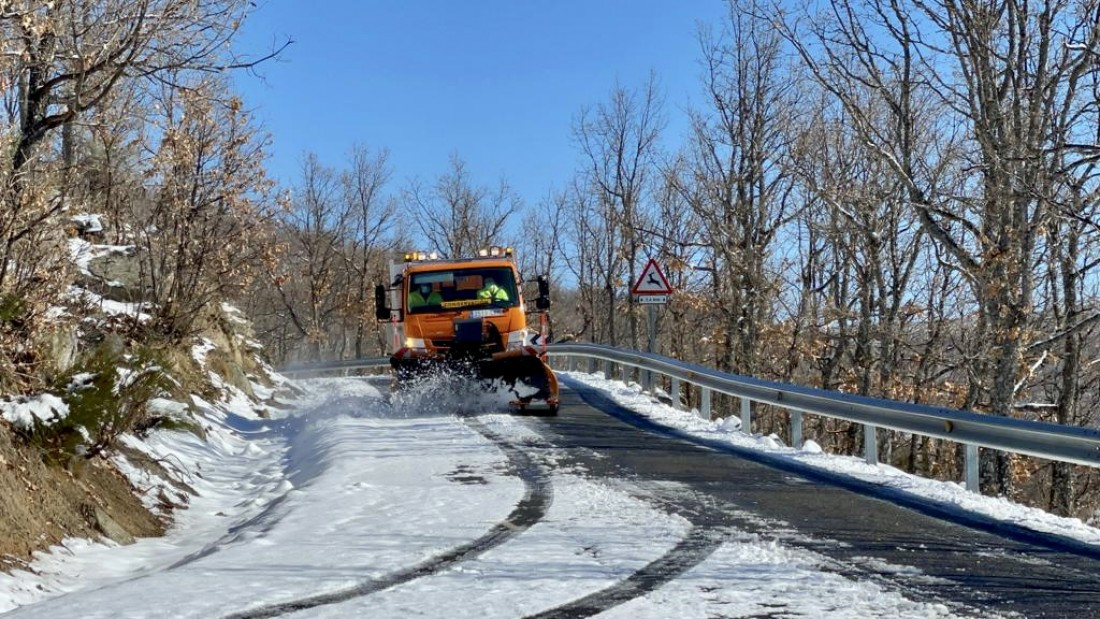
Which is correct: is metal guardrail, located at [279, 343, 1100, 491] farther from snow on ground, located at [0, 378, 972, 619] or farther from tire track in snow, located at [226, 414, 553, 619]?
tire track in snow, located at [226, 414, 553, 619]

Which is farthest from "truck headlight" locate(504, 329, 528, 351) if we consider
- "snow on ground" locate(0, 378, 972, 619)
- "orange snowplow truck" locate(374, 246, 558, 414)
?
"snow on ground" locate(0, 378, 972, 619)

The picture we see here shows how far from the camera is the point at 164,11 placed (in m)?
6.82

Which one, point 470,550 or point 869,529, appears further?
point 869,529

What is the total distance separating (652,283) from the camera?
17.4m

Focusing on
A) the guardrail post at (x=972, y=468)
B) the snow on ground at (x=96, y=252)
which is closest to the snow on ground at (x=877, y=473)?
the guardrail post at (x=972, y=468)

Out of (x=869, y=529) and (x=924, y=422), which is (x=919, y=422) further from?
(x=869, y=529)

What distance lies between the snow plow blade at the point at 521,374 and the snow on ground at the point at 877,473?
1803 millimetres

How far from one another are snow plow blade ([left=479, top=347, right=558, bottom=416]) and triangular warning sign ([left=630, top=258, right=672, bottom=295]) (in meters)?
4.05

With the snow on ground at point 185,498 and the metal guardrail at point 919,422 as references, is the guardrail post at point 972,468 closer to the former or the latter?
the metal guardrail at point 919,422

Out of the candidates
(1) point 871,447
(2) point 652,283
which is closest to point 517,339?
(2) point 652,283

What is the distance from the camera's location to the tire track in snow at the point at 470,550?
4121 millimetres

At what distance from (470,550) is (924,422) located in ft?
18.1

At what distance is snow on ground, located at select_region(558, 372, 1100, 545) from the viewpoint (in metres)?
6.41

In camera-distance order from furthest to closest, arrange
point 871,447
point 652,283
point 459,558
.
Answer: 1. point 652,283
2. point 871,447
3. point 459,558
